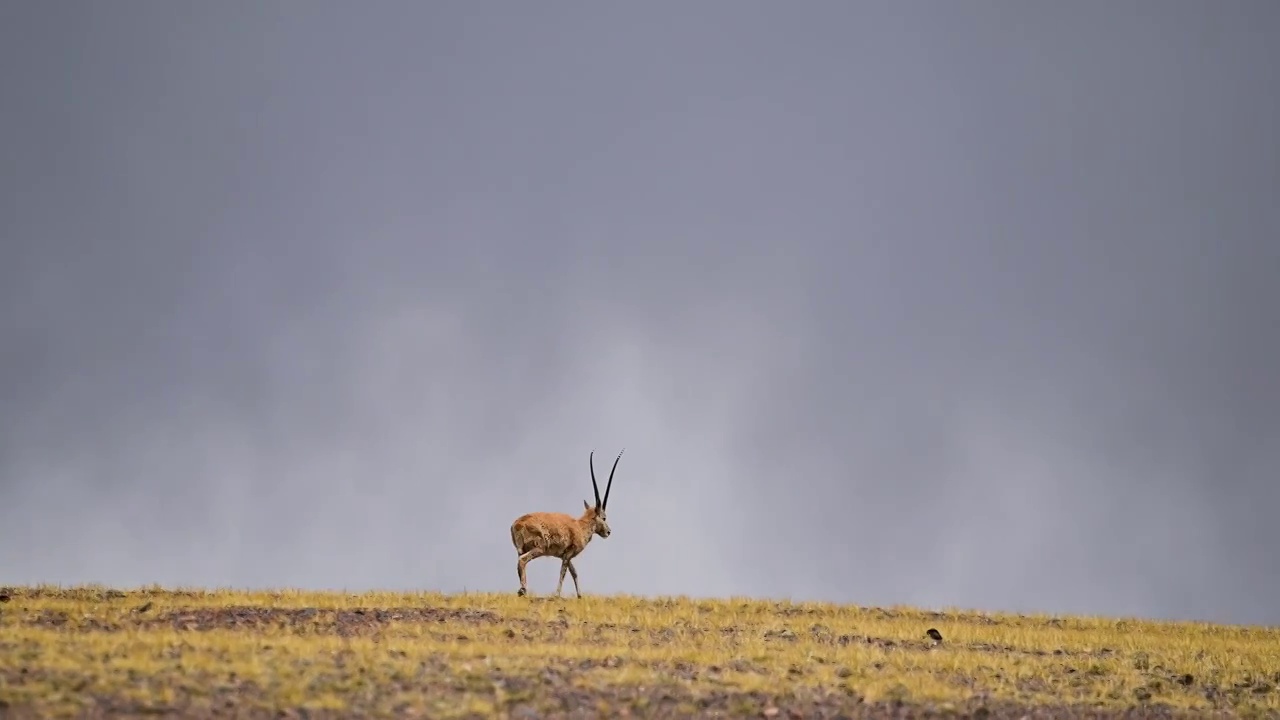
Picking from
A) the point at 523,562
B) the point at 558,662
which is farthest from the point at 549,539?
the point at 558,662

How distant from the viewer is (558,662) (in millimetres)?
21828

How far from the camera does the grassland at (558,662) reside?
18109mm

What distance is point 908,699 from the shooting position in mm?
21281

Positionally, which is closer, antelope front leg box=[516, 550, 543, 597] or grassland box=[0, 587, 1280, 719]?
grassland box=[0, 587, 1280, 719]

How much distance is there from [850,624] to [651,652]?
990cm

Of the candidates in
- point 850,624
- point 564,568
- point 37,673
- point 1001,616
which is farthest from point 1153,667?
point 37,673

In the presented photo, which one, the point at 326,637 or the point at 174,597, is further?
the point at 174,597

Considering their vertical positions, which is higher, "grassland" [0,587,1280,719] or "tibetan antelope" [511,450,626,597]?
"tibetan antelope" [511,450,626,597]

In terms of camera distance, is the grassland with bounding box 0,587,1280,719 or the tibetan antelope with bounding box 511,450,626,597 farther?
the tibetan antelope with bounding box 511,450,626,597

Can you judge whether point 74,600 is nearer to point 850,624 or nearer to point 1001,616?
point 850,624

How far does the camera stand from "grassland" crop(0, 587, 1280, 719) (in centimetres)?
1811

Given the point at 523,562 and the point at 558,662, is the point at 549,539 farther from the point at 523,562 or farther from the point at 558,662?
the point at 558,662

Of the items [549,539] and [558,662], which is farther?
[549,539]

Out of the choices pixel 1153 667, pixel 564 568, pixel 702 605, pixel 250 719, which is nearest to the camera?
pixel 250 719
